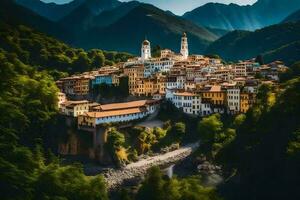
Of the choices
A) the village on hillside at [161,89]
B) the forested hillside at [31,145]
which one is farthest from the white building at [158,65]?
the forested hillside at [31,145]

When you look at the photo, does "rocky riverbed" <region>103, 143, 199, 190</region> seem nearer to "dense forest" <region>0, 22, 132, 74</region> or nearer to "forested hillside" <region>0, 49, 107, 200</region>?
"forested hillside" <region>0, 49, 107, 200</region>

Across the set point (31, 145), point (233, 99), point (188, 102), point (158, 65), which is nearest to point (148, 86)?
Result: point (158, 65)

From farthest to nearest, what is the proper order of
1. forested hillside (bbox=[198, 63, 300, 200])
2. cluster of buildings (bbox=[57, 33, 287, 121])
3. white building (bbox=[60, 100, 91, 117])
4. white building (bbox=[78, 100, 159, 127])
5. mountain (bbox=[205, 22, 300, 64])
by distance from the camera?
mountain (bbox=[205, 22, 300, 64])
white building (bbox=[60, 100, 91, 117])
cluster of buildings (bbox=[57, 33, 287, 121])
white building (bbox=[78, 100, 159, 127])
forested hillside (bbox=[198, 63, 300, 200])

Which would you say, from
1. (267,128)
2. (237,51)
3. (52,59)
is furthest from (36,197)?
(237,51)

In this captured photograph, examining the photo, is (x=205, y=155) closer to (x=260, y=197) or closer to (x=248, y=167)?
(x=248, y=167)

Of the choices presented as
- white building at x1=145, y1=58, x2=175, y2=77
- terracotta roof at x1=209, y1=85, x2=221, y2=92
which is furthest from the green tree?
white building at x1=145, y1=58, x2=175, y2=77

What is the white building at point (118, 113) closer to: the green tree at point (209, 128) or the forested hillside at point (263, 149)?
the green tree at point (209, 128)
